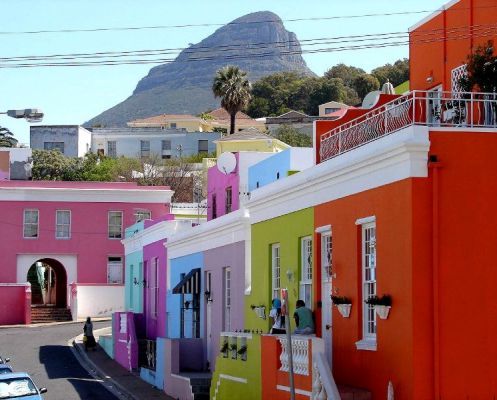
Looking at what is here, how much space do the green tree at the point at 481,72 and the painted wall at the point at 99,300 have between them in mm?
40594

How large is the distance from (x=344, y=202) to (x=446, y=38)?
5.69 metres

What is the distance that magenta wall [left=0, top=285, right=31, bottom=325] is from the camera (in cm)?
5825

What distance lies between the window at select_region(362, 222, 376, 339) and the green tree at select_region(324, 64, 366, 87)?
147453 millimetres

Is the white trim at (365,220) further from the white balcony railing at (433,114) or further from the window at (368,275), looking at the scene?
the white balcony railing at (433,114)

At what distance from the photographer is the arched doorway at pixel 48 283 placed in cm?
6412

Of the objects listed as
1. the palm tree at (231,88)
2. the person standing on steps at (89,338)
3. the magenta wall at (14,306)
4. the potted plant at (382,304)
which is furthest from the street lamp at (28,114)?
the palm tree at (231,88)

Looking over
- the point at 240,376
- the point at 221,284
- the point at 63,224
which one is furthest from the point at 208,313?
the point at 63,224

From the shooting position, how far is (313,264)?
72.4ft

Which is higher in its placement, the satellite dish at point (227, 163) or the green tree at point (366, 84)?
the green tree at point (366, 84)

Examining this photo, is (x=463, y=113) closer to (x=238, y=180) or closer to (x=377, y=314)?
(x=377, y=314)

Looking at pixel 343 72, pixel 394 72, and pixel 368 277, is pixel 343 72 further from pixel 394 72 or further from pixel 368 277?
pixel 368 277

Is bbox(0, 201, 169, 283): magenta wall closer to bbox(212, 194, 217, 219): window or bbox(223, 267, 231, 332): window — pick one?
bbox(212, 194, 217, 219): window

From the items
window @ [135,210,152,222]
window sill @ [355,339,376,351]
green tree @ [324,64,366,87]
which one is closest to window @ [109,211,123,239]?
window @ [135,210,152,222]

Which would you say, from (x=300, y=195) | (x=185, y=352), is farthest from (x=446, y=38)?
(x=185, y=352)
